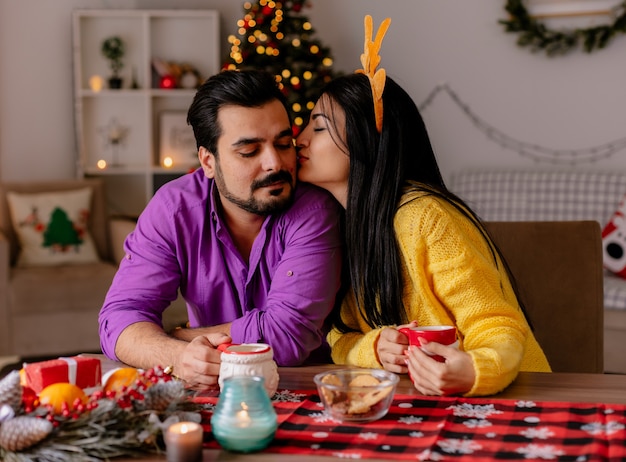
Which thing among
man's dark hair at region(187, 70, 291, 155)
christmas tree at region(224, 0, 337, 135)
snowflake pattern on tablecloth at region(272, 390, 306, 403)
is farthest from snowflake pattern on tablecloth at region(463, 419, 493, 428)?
christmas tree at region(224, 0, 337, 135)

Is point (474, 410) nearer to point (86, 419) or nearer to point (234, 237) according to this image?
point (86, 419)

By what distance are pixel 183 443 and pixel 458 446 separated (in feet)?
1.21

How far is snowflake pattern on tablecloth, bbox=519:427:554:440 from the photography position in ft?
3.95

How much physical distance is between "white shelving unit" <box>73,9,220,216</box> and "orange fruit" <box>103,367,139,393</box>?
13.4 feet

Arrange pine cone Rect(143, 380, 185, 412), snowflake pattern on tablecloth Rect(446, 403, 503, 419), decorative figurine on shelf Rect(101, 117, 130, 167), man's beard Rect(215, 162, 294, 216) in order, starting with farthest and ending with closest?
1. decorative figurine on shelf Rect(101, 117, 130, 167)
2. man's beard Rect(215, 162, 294, 216)
3. snowflake pattern on tablecloth Rect(446, 403, 503, 419)
4. pine cone Rect(143, 380, 185, 412)

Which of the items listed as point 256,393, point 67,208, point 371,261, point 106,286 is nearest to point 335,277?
point 371,261

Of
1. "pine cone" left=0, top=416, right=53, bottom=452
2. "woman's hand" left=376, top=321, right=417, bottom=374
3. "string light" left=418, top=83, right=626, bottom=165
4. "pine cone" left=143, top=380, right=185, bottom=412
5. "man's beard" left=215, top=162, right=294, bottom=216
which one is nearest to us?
"pine cone" left=0, top=416, right=53, bottom=452

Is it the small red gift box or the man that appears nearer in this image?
the small red gift box

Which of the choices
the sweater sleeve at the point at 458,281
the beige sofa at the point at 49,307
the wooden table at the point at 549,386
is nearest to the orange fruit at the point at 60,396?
the wooden table at the point at 549,386

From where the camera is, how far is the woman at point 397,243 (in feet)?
5.32

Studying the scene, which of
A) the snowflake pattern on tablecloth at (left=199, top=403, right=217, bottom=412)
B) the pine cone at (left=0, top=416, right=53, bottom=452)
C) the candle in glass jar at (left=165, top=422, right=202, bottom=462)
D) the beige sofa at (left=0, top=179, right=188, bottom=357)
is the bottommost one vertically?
the beige sofa at (left=0, top=179, right=188, bottom=357)

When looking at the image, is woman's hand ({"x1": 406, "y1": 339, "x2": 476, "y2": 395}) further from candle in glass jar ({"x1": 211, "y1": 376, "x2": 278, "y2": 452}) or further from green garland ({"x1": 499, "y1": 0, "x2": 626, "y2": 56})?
green garland ({"x1": 499, "y1": 0, "x2": 626, "y2": 56})

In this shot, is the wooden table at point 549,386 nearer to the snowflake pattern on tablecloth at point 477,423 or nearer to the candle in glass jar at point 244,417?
the snowflake pattern on tablecloth at point 477,423

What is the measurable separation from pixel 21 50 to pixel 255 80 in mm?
3882
